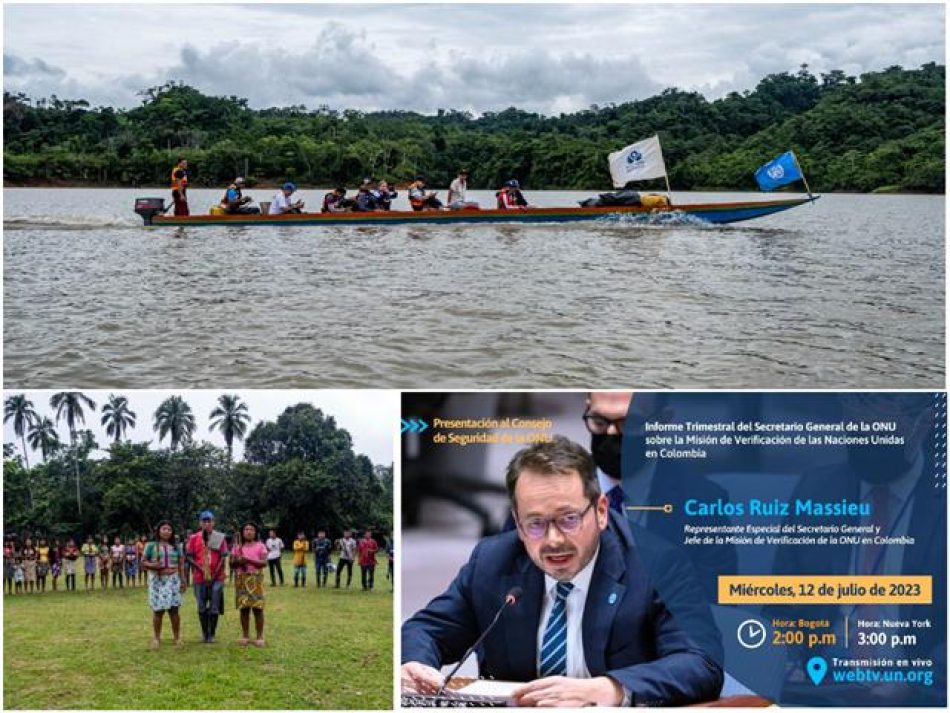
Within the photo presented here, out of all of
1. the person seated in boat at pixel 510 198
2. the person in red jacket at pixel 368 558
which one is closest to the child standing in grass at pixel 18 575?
the person in red jacket at pixel 368 558

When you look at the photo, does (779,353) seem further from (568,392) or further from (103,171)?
(103,171)

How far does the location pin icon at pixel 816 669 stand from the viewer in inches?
255

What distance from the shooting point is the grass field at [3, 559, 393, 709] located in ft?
21.2

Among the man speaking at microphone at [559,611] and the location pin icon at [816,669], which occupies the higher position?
the man speaking at microphone at [559,611]

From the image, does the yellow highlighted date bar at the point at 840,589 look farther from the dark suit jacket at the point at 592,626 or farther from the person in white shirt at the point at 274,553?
the person in white shirt at the point at 274,553

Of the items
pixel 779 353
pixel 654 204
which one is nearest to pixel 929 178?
pixel 654 204

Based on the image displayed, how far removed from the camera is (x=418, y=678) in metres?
6.34

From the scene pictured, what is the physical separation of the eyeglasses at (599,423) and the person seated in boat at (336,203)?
617 inches

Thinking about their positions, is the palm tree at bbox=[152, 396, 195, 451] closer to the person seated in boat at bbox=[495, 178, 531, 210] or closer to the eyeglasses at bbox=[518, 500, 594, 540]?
the eyeglasses at bbox=[518, 500, 594, 540]

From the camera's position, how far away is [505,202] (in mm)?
22047

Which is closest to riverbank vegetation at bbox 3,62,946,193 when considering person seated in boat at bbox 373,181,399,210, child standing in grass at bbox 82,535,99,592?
person seated in boat at bbox 373,181,399,210

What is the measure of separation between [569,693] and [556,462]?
1260 millimetres

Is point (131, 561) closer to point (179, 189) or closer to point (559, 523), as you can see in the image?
point (559, 523)

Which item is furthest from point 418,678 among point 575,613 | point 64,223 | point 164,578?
point 64,223
